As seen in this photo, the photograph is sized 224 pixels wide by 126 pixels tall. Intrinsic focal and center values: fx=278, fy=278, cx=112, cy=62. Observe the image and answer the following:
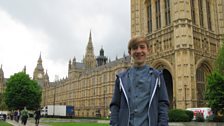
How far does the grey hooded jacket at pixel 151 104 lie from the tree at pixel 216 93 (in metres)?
30.2

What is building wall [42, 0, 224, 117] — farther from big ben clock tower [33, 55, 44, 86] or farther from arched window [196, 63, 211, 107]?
big ben clock tower [33, 55, 44, 86]

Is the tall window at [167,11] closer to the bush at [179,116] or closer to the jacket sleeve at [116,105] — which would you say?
the bush at [179,116]

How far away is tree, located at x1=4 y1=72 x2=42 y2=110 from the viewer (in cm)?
6188

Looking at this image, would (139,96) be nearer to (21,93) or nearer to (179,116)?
(179,116)

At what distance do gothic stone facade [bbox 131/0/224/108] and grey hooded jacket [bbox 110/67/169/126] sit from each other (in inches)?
1719

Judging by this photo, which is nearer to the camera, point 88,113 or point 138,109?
point 138,109

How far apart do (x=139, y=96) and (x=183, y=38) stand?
4694 centimetres

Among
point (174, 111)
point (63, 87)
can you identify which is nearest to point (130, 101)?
point (174, 111)

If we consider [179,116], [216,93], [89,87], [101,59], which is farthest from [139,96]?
[101,59]

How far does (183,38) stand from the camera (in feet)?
159

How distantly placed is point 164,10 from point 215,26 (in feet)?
35.9

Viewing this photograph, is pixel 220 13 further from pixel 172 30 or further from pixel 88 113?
pixel 88 113

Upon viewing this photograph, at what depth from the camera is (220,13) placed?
56.9 meters

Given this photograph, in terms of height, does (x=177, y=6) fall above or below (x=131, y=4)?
below
